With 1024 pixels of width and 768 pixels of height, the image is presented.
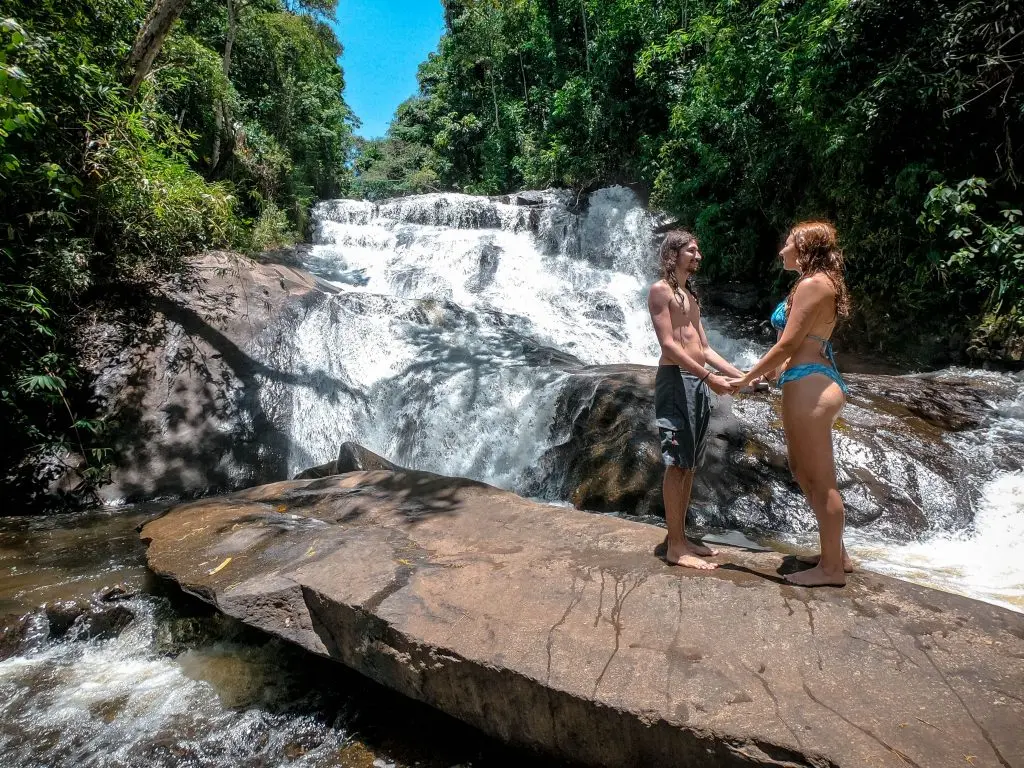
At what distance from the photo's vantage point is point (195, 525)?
13.1 feet

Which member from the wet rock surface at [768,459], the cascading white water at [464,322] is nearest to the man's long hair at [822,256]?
the wet rock surface at [768,459]

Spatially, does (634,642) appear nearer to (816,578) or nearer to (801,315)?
(816,578)

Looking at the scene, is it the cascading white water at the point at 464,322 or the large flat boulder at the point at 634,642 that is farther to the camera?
the cascading white water at the point at 464,322

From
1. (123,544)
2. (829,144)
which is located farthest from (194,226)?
(829,144)

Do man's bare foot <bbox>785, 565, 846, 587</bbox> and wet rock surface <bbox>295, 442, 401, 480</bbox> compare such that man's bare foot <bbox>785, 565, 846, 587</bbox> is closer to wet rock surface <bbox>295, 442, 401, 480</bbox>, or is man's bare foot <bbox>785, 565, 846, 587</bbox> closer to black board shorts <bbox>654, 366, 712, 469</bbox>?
black board shorts <bbox>654, 366, 712, 469</bbox>

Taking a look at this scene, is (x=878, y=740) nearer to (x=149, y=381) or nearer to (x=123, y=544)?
(x=123, y=544)

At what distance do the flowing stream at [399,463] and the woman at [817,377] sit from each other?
1.72m

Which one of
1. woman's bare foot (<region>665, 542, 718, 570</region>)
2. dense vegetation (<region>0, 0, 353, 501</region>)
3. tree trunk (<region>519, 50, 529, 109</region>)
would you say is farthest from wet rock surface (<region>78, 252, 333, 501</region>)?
tree trunk (<region>519, 50, 529, 109</region>)

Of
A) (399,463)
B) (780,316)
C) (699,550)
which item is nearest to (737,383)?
(780,316)

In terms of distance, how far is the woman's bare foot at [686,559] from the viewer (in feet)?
9.04

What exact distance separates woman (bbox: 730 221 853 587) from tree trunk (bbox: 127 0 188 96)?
22.1 ft

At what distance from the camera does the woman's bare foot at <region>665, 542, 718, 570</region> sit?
9.04ft

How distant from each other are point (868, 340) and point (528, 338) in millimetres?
5591

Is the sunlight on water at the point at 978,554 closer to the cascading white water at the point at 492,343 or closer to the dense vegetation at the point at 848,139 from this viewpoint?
the cascading white water at the point at 492,343
